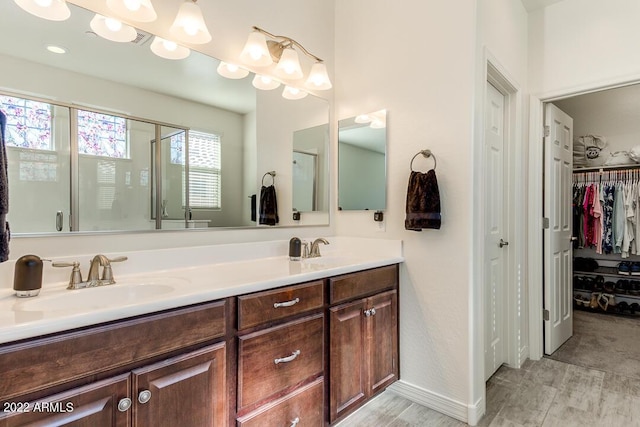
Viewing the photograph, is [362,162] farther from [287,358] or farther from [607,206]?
[607,206]

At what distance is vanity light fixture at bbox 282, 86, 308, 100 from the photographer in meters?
2.23

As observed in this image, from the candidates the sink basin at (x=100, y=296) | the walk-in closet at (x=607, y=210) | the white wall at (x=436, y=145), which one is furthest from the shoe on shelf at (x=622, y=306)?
the sink basin at (x=100, y=296)

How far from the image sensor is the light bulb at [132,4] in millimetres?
1435

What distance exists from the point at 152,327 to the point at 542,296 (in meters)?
2.94

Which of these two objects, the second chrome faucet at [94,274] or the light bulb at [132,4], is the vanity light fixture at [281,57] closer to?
the light bulb at [132,4]

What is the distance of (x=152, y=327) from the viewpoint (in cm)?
105

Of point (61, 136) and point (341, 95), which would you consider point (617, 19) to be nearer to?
point (341, 95)

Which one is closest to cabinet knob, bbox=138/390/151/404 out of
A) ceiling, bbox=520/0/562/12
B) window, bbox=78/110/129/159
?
window, bbox=78/110/129/159

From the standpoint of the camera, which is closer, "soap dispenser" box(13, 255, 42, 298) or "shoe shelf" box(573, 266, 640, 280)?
"soap dispenser" box(13, 255, 42, 298)

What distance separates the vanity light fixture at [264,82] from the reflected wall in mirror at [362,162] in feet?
2.00

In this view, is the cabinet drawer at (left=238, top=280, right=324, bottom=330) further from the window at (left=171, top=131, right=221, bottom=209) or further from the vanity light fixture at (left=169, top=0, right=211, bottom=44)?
the vanity light fixture at (left=169, top=0, right=211, bottom=44)

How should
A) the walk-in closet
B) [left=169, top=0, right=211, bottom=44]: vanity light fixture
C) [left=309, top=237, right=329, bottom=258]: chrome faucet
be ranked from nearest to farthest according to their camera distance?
[left=169, top=0, right=211, bottom=44]: vanity light fixture
[left=309, top=237, right=329, bottom=258]: chrome faucet
the walk-in closet

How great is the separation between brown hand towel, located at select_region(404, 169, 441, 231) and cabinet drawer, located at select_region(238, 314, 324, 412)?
2.62ft

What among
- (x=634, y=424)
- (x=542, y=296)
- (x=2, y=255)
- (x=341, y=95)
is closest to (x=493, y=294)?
(x=542, y=296)
